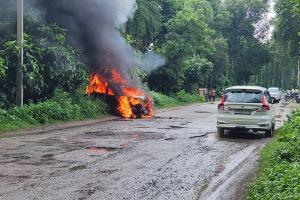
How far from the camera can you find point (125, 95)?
24062mm

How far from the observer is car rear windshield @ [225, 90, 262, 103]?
50.8 ft

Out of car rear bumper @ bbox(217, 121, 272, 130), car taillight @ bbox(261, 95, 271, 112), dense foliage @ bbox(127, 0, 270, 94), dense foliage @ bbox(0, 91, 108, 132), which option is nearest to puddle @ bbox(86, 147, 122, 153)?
car rear bumper @ bbox(217, 121, 272, 130)

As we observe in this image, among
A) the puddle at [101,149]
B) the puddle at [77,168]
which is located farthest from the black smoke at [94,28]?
the puddle at [77,168]

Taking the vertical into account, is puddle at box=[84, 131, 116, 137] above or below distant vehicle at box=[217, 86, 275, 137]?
below

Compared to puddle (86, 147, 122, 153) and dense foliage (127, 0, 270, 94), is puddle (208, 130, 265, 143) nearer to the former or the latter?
puddle (86, 147, 122, 153)

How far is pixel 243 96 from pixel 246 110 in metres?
0.54

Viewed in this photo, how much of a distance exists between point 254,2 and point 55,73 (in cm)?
5755

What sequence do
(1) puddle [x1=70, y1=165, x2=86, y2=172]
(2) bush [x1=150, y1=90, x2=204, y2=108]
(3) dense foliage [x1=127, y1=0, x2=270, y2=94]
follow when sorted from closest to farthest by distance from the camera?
(1) puddle [x1=70, y1=165, x2=86, y2=172]
(2) bush [x1=150, y1=90, x2=204, y2=108]
(3) dense foliage [x1=127, y1=0, x2=270, y2=94]

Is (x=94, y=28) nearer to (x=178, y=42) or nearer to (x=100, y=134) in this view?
(x=100, y=134)

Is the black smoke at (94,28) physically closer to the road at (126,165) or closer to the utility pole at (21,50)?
the utility pole at (21,50)

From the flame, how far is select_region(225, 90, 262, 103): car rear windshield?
8.75 m

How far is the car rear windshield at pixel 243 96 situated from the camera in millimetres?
15484

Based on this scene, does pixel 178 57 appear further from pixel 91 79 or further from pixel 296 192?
pixel 296 192

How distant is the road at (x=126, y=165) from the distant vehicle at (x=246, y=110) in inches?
19.2
